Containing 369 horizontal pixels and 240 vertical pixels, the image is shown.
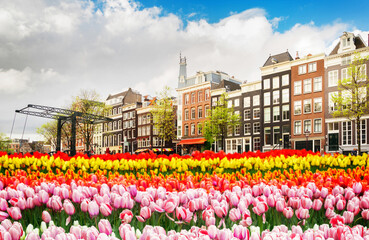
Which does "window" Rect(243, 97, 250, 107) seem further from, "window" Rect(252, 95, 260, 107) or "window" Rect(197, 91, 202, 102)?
"window" Rect(197, 91, 202, 102)

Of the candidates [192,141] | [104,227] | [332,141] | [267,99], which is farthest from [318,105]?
[104,227]

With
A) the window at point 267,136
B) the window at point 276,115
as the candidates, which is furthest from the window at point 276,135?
the window at point 276,115

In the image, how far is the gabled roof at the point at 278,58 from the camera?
4112cm

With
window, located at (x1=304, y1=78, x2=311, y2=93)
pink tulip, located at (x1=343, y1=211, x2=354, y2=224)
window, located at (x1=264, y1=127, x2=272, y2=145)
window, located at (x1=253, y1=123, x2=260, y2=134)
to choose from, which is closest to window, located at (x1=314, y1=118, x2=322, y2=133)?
window, located at (x1=304, y1=78, x2=311, y2=93)

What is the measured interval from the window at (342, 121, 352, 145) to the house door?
736 millimetres

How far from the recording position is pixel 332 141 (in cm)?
3562

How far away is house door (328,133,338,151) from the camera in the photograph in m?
35.2

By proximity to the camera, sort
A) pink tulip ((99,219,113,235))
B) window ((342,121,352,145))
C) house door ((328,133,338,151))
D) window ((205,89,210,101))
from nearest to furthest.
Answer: pink tulip ((99,219,113,235)) → window ((342,121,352,145)) → house door ((328,133,338,151)) → window ((205,89,210,101))

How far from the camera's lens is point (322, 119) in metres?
36.9

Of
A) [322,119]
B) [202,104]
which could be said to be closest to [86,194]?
[322,119]

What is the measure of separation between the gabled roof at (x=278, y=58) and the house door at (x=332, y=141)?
1045 cm

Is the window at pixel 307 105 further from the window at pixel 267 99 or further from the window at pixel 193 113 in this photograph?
the window at pixel 193 113

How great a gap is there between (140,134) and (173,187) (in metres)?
56.7

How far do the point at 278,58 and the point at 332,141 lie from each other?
1229 centimetres
